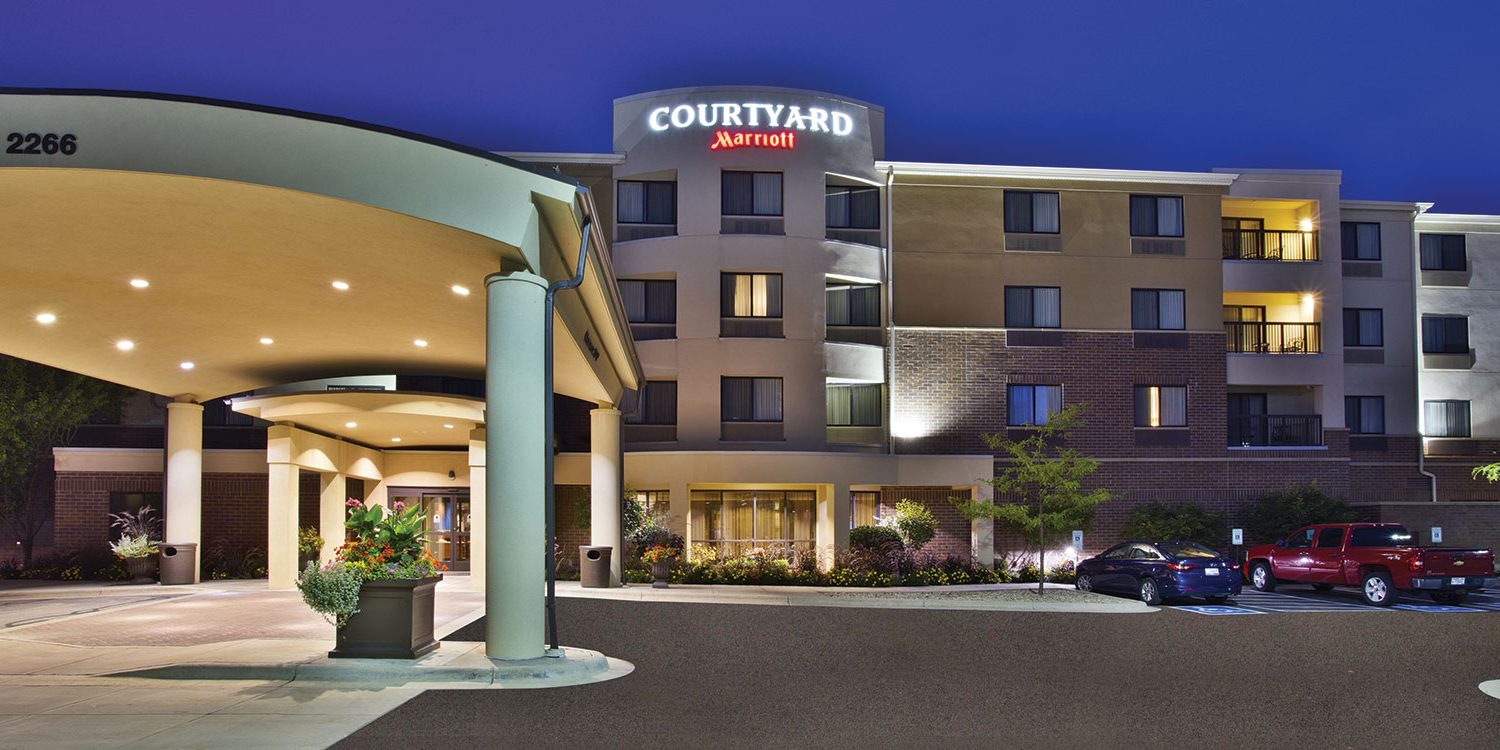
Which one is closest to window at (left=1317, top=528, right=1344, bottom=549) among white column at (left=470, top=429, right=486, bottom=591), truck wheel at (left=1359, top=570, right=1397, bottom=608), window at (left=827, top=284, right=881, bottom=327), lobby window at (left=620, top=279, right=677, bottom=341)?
truck wheel at (left=1359, top=570, right=1397, bottom=608)

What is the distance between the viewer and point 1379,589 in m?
27.2

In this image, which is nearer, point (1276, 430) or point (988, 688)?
point (988, 688)

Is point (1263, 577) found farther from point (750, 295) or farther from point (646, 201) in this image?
point (646, 201)

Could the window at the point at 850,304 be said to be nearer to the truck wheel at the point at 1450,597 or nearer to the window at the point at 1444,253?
the truck wheel at the point at 1450,597

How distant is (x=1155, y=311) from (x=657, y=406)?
1542 centimetres

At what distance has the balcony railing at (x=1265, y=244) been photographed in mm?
41719

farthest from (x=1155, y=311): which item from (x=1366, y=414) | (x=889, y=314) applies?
(x=1366, y=414)

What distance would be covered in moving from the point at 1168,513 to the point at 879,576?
32.9ft

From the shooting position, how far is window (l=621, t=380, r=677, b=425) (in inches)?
1489

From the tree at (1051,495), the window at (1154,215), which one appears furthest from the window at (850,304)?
the window at (1154,215)

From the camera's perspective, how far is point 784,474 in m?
35.7

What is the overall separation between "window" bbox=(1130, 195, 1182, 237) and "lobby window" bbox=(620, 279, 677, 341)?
562 inches

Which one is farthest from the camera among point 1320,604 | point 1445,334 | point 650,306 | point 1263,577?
point 1445,334

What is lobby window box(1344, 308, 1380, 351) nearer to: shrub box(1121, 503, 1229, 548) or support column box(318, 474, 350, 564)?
shrub box(1121, 503, 1229, 548)
